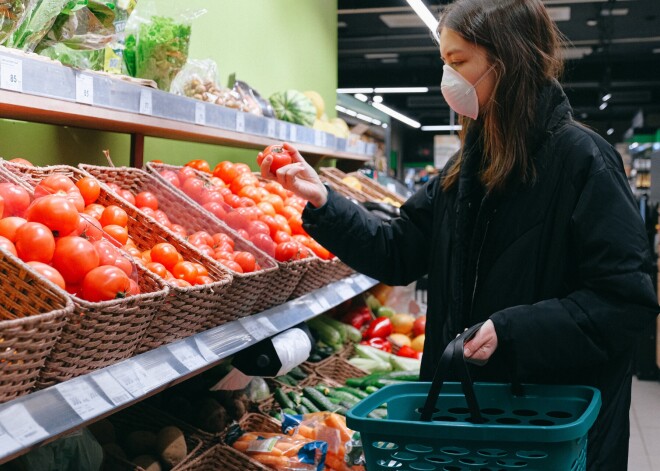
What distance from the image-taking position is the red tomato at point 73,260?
142 centimetres

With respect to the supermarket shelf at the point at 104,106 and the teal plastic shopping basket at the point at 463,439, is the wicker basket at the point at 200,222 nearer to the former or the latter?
the supermarket shelf at the point at 104,106

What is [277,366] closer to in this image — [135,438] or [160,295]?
[135,438]

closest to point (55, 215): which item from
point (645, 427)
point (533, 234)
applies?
point (533, 234)

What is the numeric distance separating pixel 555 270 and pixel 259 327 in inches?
35.5

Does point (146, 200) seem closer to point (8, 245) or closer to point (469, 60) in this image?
point (8, 245)

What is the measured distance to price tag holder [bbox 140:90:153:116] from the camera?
6.84 ft

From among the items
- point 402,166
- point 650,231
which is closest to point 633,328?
point 650,231

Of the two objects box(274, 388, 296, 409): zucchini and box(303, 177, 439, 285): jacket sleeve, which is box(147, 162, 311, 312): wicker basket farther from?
box(274, 388, 296, 409): zucchini

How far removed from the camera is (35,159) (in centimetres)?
239

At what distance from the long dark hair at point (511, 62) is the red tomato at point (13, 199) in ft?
3.39

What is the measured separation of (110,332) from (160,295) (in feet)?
0.51

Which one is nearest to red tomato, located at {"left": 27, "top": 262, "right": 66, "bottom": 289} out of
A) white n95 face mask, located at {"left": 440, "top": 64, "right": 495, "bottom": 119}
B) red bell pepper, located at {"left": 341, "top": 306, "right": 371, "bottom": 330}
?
white n95 face mask, located at {"left": 440, "top": 64, "right": 495, "bottom": 119}

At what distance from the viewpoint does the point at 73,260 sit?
4.66ft

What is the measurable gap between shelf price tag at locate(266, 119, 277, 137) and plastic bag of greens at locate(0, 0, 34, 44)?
1368mm
